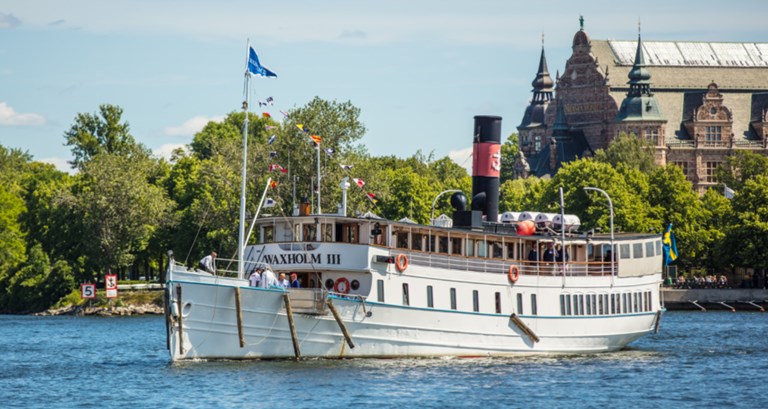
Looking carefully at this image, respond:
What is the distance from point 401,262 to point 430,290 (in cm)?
196

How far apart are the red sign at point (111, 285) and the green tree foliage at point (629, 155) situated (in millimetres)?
76882

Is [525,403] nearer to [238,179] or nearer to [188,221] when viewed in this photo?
[238,179]

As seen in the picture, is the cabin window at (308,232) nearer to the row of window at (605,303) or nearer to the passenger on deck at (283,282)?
the passenger on deck at (283,282)

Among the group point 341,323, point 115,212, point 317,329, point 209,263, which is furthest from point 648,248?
point 115,212

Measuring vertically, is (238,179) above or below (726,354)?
above

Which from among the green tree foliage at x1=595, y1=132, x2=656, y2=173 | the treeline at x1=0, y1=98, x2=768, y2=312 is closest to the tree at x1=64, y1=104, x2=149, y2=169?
the treeline at x1=0, y1=98, x2=768, y2=312

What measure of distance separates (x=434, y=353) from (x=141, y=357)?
14.5 metres

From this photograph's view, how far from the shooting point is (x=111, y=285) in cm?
11762

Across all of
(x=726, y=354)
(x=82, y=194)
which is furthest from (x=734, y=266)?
(x=726, y=354)

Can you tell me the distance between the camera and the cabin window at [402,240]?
60094 millimetres

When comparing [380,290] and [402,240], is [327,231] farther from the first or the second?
[402,240]

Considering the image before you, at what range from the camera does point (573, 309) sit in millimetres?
65812

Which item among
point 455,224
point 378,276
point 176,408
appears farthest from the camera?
point 455,224

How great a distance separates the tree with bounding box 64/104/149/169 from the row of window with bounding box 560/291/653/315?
325 feet
